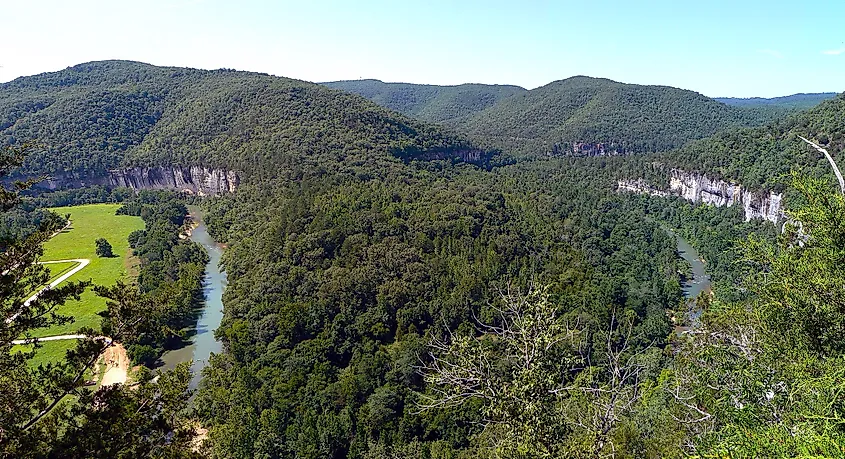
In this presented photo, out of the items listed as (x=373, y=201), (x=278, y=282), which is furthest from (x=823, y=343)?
(x=373, y=201)

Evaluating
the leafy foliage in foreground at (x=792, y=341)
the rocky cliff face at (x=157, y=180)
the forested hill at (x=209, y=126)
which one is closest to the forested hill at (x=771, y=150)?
the forested hill at (x=209, y=126)

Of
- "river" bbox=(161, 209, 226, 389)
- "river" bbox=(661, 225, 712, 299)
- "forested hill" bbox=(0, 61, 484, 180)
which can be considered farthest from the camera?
"forested hill" bbox=(0, 61, 484, 180)

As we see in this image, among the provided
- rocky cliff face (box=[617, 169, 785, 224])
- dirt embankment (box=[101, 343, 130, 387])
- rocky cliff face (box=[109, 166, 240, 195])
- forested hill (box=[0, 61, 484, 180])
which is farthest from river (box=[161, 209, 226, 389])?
rocky cliff face (box=[617, 169, 785, 224])

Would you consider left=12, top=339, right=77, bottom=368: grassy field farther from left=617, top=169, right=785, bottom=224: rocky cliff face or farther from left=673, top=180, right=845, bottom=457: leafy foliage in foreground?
left=617, top=169, right=785, bottom=224: rocky cliff face

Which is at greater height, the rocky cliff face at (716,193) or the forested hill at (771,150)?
the forested hill at (771,150)

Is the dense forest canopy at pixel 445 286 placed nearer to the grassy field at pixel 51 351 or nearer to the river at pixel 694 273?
the river at pixel 694 273

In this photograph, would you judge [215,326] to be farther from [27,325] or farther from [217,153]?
[217,153]
